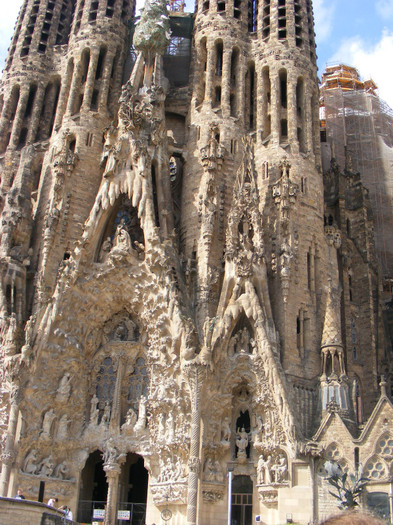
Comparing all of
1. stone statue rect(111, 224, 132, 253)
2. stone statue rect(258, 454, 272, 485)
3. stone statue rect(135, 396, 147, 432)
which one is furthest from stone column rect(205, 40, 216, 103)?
stone statue rect(258, 454, 272, 485)

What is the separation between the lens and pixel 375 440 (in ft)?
60.4

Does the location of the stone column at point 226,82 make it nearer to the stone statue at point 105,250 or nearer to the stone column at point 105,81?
Answer: the stone column at point 105,81

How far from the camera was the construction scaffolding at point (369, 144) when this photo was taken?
29938mm

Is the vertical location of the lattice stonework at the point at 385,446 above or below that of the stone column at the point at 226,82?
below

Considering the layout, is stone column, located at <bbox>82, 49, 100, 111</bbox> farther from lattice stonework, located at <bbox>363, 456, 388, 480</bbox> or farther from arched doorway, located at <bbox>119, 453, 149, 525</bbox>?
lattice stonework, located at <bbox>363, 456, 388, 480</bbox>

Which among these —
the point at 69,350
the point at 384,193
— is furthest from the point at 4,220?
the point at 384,193

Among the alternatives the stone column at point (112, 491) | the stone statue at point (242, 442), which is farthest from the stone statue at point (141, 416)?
the stone statue at point (242, 442)

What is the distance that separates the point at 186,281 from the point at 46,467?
25.9 feet

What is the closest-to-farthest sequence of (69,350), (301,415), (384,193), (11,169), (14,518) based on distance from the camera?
(14,518) → (301,415) → (69,350) → (11,169) → (384,193)

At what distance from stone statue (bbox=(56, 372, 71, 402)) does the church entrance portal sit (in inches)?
106

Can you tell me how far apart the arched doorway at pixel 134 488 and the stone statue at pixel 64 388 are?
3185 millimetres

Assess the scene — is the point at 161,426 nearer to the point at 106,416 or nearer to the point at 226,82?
the point at 106,416

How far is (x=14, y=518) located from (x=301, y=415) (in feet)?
38.9

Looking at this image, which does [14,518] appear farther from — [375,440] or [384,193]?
[384,193]
